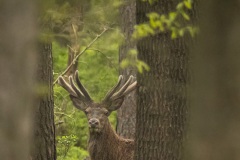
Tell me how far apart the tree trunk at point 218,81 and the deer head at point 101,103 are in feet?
29.6

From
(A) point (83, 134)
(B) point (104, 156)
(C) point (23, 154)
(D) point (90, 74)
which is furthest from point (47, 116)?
(D) point (90, 74)

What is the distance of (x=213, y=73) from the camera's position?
6.76m

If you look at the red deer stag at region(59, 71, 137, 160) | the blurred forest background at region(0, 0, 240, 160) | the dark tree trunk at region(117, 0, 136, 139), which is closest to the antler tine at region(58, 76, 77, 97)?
the red deer stag at region(59, 71, 137, 160)

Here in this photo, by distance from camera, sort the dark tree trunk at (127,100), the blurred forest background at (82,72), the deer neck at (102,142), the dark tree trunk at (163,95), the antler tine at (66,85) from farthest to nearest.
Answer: the dark tree trunk at (127,100) < the antler tine at (66,85) < the deer neck at (102,142) < the blurred forest background at (82,72) < the dark tree trunk at (163,95)

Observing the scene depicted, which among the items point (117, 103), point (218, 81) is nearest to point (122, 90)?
point (117, 103)

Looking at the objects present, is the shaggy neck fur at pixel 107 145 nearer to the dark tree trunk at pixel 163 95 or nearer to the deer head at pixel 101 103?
the deer head at pixel 101 103

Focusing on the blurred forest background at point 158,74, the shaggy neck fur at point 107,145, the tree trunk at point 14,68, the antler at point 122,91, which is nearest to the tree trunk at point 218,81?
the blurred forest background at point 158,74

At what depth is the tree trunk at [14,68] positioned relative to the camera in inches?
206

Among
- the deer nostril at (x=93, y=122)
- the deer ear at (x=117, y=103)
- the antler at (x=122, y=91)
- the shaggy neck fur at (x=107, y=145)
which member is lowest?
the shaggy neck fur at (x=107, y=145)

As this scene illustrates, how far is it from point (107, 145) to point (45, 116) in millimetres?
4495

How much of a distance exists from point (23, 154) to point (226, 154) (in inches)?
74.3

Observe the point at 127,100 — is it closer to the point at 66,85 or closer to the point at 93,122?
the point at 66,85

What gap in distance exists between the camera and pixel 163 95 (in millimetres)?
10641

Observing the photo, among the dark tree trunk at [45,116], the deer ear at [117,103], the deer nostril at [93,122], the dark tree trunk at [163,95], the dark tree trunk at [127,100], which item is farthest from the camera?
the dark tree trunk at [127,100]
